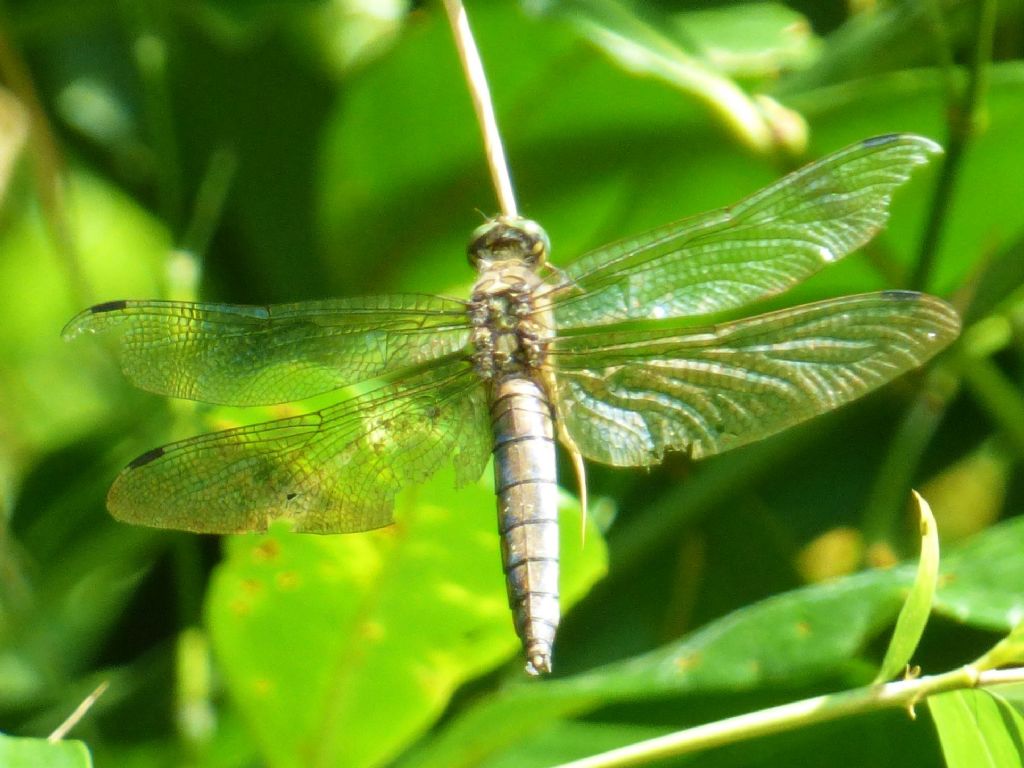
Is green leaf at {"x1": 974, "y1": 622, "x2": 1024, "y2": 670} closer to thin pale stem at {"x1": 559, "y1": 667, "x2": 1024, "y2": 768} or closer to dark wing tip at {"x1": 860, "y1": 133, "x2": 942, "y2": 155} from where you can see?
thin pale stem at {"x1": 559, "y1": 667, "x2": 1024, "y2": 768}

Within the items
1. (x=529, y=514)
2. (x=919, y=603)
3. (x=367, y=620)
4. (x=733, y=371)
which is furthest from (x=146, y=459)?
(x=919, y=603)

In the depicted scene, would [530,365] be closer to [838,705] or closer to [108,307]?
[108,307]

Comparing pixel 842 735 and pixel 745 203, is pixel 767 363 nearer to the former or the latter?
pixel 745 203

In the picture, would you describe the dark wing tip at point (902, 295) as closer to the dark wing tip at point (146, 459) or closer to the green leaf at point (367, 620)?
the green leaf at point (367, 620)

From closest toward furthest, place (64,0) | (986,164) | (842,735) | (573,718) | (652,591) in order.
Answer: (842,735)
(573,718)
(986,164)
(652,591)
(64,0)

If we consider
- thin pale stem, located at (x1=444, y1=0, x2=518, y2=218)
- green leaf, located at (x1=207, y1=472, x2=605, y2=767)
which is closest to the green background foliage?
green leaf, located at (x1=207, y1=472, x2=605, y2=767)

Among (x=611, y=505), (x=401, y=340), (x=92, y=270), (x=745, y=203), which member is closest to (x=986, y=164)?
(x=745, y=203)
